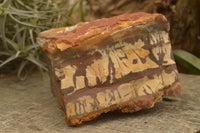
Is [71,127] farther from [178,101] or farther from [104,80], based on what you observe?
[178,101]

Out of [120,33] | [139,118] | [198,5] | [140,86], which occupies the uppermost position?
[198,5]

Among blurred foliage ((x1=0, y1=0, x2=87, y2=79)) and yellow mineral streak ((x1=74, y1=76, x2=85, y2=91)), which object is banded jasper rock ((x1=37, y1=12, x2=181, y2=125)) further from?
blurred foliage ((x1=0, y1=0, x2=87, y2=79))

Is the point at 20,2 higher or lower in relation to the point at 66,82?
higher

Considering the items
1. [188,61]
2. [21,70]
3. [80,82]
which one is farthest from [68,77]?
[188,61]

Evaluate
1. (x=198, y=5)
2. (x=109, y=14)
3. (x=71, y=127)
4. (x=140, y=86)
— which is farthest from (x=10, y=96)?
(x=198, y=5)

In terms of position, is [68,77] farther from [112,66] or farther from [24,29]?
[24,29]

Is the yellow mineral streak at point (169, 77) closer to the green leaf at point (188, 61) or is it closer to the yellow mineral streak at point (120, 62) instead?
the yellow mineral streak at point (120, 62)

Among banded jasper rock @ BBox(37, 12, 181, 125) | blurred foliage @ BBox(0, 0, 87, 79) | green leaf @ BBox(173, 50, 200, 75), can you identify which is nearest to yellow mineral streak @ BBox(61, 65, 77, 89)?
banded jasper rock @ BBox(37, 12, 181, 125)
